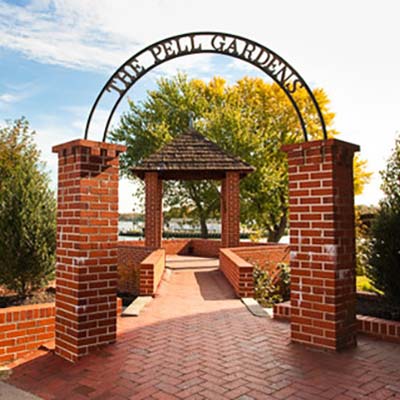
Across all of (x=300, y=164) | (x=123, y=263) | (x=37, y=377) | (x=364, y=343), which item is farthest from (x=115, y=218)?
(x=123, y=263)

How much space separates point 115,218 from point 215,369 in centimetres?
212

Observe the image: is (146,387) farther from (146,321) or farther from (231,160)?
(231,160)

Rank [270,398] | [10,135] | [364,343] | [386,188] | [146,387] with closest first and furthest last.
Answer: [270,398], [146,387], [364,343], [386,188], [10,135]

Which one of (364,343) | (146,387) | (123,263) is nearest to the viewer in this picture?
(146,387)

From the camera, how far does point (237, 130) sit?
892 inches

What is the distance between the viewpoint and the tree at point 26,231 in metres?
5.80

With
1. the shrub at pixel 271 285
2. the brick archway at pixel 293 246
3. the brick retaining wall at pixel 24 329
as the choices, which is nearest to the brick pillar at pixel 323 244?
the brick archway at pixel 293 246

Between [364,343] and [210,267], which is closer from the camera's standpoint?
[364,343]

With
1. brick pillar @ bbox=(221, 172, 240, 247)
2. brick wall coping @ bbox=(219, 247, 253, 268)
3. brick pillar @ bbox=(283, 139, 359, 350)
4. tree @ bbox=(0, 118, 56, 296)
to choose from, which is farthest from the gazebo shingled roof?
brick pillar @ bbox=(283, 139, 359, 350)

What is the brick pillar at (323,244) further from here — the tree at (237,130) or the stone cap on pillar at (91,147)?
the tree at (237,130)

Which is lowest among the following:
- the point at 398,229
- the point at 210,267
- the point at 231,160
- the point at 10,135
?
the point at 210,267

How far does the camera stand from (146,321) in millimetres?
5879

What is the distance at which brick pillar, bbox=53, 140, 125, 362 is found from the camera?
14.3 ft

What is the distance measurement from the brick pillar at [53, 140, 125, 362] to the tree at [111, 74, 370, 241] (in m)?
17.9
